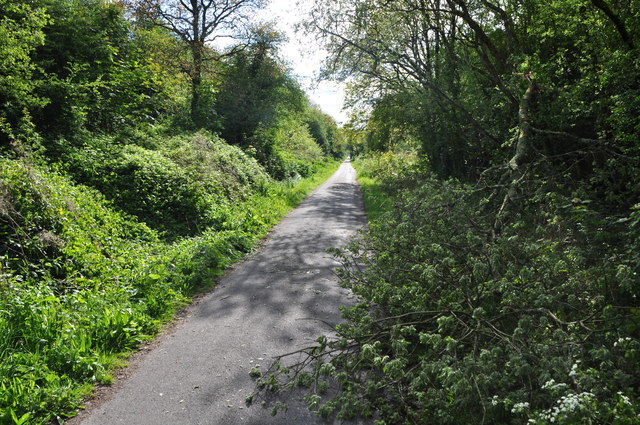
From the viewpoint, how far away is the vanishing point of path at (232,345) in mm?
3578

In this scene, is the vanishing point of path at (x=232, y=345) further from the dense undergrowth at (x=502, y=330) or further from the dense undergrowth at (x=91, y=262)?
the dense undergrowth at (x=502, y=330)

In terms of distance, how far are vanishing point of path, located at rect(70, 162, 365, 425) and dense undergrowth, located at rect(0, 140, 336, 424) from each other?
0.40m

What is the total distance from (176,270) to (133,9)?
1754 centimetres

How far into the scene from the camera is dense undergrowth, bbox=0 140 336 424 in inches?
157

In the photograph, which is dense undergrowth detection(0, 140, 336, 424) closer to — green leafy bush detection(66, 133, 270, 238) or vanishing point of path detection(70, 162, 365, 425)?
green leafy bush detection(66, 133, 270, 238)

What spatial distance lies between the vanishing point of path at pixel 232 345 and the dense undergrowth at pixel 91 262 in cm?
40

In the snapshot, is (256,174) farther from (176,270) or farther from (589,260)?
(589,260)

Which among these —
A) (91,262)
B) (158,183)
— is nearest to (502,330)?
(91,262)

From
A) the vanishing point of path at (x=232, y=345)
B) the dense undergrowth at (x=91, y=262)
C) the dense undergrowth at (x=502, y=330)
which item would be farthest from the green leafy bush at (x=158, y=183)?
the dense undergrowth at (x=502, y=330)

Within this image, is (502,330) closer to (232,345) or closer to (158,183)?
(232,345)

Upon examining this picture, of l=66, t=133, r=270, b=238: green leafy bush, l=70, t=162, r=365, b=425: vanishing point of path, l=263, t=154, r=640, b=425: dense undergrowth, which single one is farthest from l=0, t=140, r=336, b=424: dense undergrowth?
l=263, t=154, r=640, b=425: dense undergrowth

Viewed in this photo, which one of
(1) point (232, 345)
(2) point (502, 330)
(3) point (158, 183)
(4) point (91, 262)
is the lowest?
(1) point (232, 345)

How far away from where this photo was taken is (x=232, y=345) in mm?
4824

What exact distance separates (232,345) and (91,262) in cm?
311
